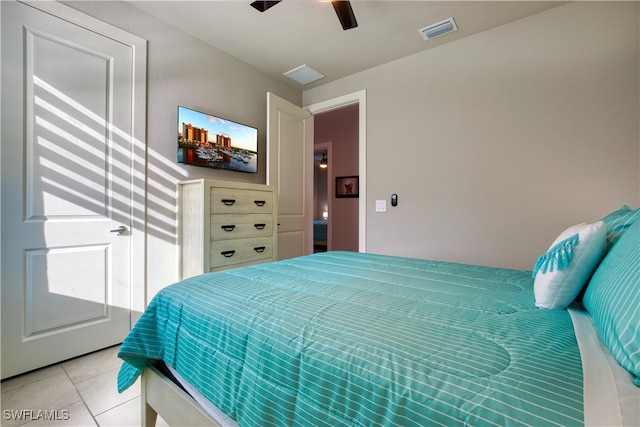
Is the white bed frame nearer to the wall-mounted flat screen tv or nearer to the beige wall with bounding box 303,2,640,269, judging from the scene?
the beige wall with bounding box 303,2,640,269

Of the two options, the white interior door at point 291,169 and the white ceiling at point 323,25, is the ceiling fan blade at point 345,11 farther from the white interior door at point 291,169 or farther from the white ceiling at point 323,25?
the white interior door at point 291,169

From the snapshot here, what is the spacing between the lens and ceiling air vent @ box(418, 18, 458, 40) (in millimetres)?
2248

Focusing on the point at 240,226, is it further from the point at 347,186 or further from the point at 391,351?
the point at 347,186

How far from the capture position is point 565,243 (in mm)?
849

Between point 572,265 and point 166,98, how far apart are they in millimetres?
2800

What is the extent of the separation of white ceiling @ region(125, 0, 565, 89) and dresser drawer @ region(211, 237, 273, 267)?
1.81 metres

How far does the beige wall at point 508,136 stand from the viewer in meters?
1.90

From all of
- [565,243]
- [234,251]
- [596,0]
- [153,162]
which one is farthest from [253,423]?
[596,0]

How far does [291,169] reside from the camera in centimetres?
319

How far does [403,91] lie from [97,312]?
10.6ft

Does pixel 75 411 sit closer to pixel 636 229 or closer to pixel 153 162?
pixel 153 162

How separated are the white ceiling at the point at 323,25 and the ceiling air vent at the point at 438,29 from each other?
0.04 metres

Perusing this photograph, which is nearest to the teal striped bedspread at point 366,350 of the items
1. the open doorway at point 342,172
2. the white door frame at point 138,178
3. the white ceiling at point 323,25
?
the white door frame at point 138,178

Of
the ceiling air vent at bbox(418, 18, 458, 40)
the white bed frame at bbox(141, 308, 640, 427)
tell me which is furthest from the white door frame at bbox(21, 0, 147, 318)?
the ceiling air vent at bbox(418, 18, 458, 40)
